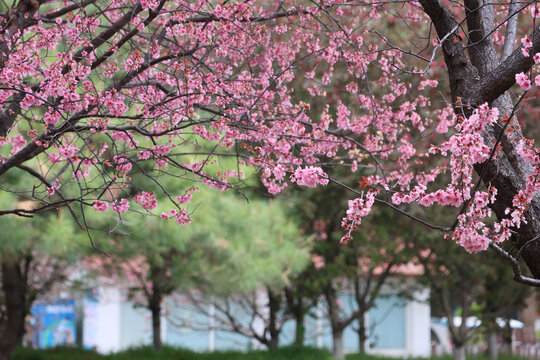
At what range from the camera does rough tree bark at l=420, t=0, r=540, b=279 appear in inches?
180

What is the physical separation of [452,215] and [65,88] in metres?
9.42

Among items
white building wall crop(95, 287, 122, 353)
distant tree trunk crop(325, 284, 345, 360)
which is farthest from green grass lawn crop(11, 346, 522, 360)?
white building wall crop(95, 287, 122, 353)

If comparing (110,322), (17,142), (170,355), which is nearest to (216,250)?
(170,355)

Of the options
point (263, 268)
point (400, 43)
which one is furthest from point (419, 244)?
point (400, 43)

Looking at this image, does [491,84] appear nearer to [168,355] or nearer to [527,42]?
[527,42]

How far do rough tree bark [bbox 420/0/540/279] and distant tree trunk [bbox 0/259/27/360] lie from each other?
397 inches

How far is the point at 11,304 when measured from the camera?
44.5 feet

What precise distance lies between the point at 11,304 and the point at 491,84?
37.6 feet

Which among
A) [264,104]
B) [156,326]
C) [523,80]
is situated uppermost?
[264,104]

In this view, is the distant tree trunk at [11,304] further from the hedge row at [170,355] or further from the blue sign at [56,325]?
the blue sign at [56,325]

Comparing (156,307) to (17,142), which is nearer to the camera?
(17,142)

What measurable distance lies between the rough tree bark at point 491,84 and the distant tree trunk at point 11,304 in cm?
1009

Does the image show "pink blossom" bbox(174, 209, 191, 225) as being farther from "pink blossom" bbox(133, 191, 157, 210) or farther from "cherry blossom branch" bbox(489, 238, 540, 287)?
"cherry blossom branch" bbox(489, 238, 540, 287)

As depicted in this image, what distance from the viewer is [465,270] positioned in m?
14.1
